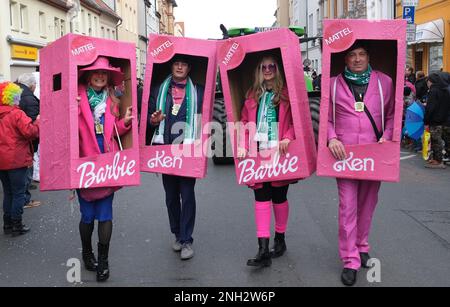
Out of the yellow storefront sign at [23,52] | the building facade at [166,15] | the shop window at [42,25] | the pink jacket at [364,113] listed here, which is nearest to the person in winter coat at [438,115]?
the pink jacket at [364,113]

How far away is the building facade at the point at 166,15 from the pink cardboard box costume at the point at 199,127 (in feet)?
227

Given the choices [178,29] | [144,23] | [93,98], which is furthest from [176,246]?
[178,29]

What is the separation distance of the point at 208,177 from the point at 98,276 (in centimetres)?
515

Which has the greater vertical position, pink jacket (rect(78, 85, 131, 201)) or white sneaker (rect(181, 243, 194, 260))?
pink jacket (rect(78, 85, 131, 201))

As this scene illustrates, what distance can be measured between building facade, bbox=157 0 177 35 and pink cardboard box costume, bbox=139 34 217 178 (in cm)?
6919

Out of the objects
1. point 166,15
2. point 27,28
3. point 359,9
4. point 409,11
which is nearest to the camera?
point 409,11

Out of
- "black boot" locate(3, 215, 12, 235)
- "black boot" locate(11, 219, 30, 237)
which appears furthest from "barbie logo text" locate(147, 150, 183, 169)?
"black boot" locate(3, 215, 12, 235)

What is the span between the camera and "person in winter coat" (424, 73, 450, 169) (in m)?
10.3

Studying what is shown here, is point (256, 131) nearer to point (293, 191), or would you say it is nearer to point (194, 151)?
point (194, 151)

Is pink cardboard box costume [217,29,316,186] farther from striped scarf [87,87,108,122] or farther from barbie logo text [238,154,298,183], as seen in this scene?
striped scarf [87,87,108,122]

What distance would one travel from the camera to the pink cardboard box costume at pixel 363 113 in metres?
4.12

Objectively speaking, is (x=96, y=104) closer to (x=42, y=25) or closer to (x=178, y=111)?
(x=178, y=111)

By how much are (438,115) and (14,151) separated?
7731 millimetres

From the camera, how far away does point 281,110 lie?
4.52m
